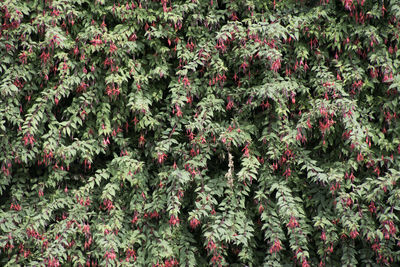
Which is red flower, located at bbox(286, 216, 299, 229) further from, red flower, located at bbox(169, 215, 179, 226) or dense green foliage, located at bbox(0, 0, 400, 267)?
red flower, located at bbox(169, 215, 179, 226)

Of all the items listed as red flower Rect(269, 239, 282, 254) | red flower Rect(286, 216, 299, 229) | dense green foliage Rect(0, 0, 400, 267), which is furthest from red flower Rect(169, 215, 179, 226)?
red flower Rect(286, 216, 299, 229)

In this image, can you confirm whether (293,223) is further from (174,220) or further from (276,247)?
(174,220)

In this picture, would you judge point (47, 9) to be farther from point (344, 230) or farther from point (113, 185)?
point (344, 230)

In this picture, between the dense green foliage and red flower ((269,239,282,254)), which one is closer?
red flower ((269,239,282,254))

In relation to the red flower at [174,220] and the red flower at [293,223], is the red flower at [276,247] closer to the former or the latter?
the red flower at [293,223]

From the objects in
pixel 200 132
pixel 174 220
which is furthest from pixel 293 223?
pixel 200 132

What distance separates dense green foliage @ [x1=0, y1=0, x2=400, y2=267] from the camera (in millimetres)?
4348

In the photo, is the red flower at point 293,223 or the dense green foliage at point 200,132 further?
the dense green foliage at point 200,132

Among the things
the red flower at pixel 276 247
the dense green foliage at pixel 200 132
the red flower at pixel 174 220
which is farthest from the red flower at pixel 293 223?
the red flower at pixel 174 220

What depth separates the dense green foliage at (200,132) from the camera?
4.35 meters

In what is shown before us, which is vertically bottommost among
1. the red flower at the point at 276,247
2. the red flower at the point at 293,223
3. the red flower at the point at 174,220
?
the red flower at the point at 276,247

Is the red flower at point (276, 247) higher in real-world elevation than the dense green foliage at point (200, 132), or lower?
lower

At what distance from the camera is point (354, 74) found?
14.8 ft

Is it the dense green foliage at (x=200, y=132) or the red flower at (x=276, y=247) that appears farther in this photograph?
the dense green foliage at (x=200, y=132)
